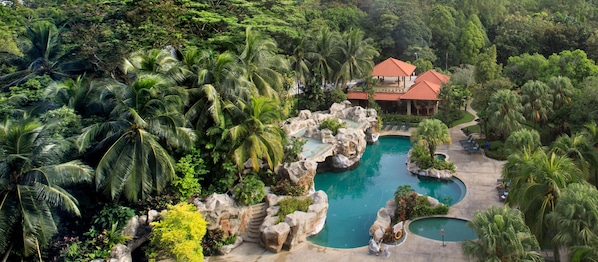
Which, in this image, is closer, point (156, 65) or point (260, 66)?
point (156, 65)

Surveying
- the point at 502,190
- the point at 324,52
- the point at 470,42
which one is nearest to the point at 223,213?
the point at 502,190

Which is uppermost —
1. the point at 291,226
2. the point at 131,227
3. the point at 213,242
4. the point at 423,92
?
the point at 423,92

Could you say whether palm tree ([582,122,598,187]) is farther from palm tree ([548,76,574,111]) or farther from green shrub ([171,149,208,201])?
green shrub ([171,149,208,201])

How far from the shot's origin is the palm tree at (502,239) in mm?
12133

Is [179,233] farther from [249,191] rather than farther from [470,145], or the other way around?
[470,145]

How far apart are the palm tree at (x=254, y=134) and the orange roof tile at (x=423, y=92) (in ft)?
64.2

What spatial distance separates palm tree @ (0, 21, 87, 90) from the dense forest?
65mm

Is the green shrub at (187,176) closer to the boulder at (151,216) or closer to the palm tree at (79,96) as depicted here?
the boulder at (151,216)

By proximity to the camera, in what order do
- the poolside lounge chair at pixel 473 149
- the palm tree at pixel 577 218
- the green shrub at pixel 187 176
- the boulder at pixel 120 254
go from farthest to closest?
the poolside lounge chair at pixel 473 149 → the green shrub at pixel 187 176 → the boulder at pixel 120 254 → the palm tree at pixel 577 218

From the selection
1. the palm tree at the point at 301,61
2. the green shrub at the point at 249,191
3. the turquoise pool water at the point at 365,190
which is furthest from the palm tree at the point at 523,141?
the palm tree at the point at 301,61

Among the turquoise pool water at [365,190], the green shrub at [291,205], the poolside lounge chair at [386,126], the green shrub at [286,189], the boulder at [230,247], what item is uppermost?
the green shrub at [286,189]

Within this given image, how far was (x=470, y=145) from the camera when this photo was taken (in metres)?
29.0

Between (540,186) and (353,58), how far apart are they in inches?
970

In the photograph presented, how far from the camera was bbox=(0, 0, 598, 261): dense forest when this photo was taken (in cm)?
1379
